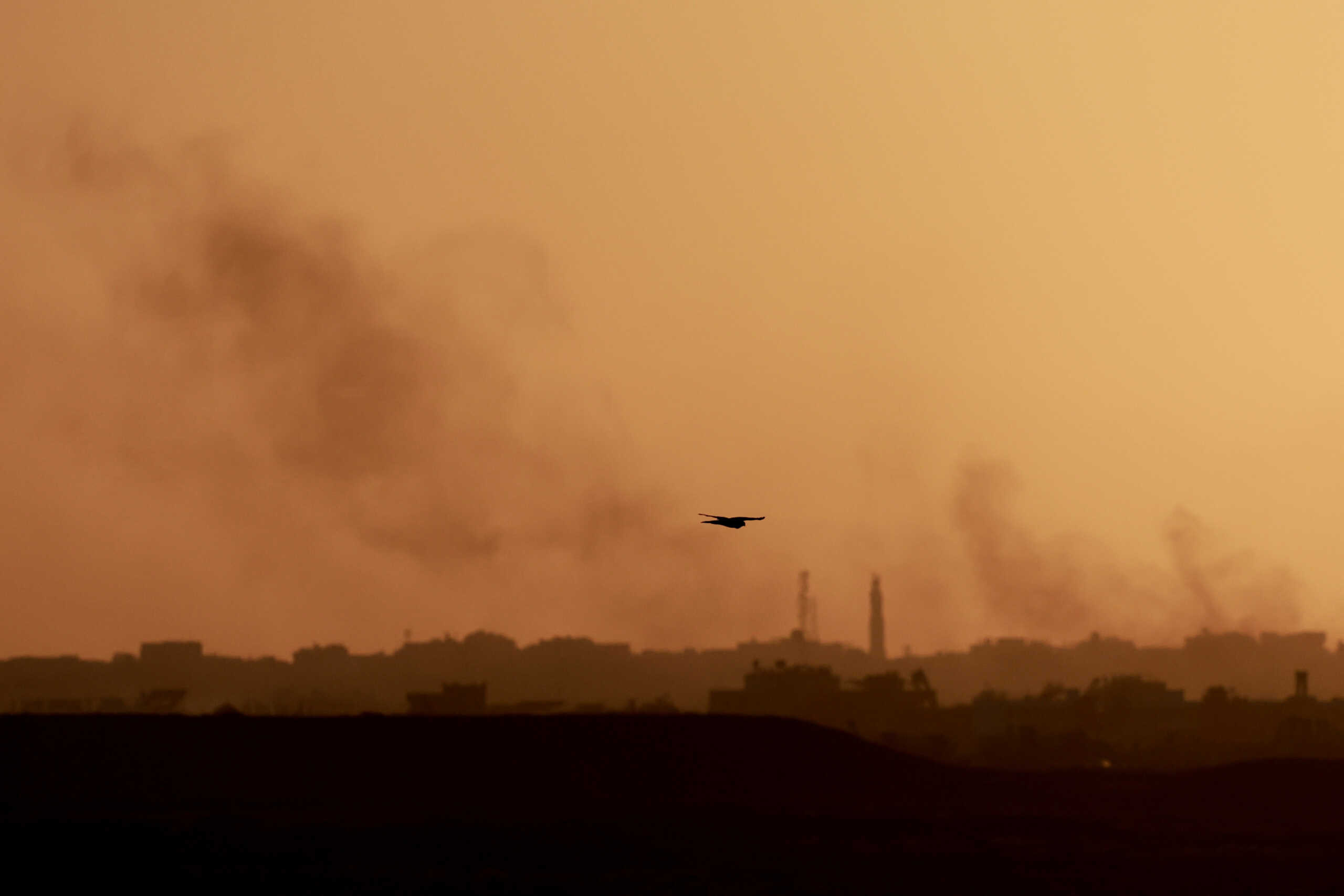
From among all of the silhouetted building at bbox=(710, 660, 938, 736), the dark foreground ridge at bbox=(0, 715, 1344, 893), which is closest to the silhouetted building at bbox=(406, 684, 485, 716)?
the silhouetted building at bbox=(710, 660, 938, 736)

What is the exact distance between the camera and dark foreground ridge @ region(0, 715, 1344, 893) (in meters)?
46.9

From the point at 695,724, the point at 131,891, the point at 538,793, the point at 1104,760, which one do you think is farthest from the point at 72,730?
the point at 1104,760

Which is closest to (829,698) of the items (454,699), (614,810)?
(454,699)

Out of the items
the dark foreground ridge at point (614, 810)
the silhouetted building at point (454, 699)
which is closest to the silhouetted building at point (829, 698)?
the silhouetted building at point (454, 699)

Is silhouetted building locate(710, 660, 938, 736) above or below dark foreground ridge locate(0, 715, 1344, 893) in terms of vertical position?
above

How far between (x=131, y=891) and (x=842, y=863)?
18.0m

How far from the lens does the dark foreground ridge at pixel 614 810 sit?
154ft

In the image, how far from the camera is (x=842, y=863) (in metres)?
49.1

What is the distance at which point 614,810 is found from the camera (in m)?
62.8

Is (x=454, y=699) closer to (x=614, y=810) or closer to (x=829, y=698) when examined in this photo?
(x=829, y=698)

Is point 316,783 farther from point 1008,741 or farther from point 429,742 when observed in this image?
point 1008,741

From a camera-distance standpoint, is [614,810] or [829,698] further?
[829,698]

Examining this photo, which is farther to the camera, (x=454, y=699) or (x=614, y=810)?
(x=454, y=699)

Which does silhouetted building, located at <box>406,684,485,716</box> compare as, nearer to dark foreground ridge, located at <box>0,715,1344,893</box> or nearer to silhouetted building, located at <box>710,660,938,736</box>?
silhouetted building, located at <box>710,660,938,736</box>
